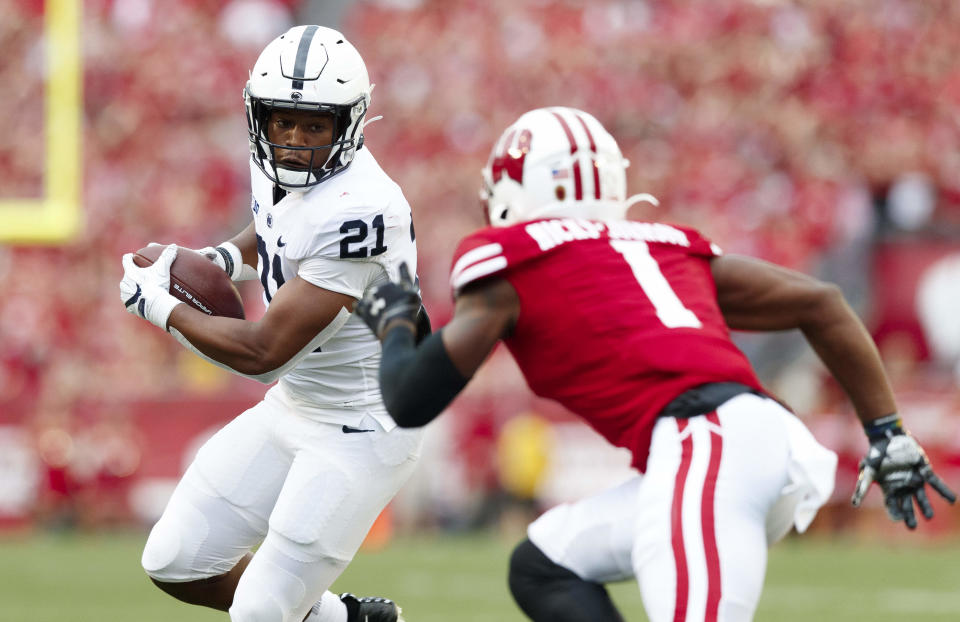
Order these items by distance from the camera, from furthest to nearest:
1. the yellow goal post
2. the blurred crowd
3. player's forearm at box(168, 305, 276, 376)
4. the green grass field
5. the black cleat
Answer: the blurred crowd, the yellow goal post, the green grass field, the black cleat, player's forearm at box(168, 305, 276, 376)

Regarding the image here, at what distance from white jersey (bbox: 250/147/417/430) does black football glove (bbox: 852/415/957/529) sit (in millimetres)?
1245

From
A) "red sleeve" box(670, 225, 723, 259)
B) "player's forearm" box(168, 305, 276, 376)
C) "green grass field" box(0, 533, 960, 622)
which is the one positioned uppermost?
"red sleeve" box(670, 225, 723, 259)

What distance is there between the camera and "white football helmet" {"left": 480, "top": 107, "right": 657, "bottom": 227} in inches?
123

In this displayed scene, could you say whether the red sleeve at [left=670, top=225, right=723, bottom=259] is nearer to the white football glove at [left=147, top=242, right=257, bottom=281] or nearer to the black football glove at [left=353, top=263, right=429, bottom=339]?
the black football glove at [left=353, top=263, right=429, bottom=339]

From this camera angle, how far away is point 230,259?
13.5 feet

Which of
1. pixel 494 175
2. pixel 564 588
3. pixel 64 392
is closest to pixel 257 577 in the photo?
pixel 564 588

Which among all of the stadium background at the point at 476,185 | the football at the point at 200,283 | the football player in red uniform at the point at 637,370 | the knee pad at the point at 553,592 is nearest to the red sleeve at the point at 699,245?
the football player in red uniform at the point at 637,370

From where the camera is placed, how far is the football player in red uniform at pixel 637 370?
112 inches

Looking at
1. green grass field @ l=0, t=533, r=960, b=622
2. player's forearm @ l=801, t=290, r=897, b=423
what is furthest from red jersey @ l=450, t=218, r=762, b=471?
green grass field @ l=0, t=533, r=960, b=622

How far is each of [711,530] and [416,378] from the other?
26.0 inches

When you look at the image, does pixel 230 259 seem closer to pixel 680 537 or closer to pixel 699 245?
pixel 699 245

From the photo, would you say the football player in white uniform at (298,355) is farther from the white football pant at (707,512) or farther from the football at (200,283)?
the white football pant at (707,512)

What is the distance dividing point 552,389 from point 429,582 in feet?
16.8

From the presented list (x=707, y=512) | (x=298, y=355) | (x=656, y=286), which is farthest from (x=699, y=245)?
(x=298, y=355)
